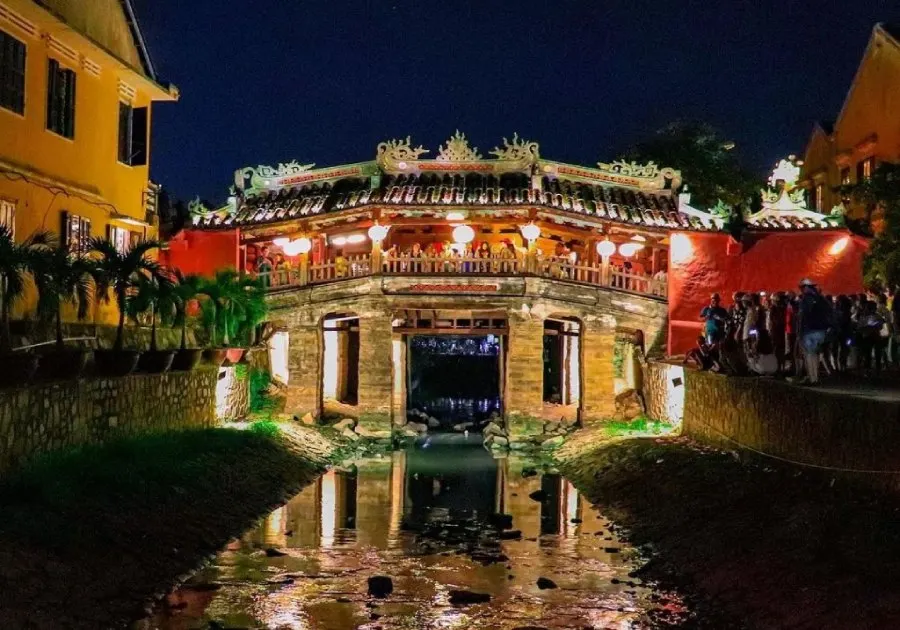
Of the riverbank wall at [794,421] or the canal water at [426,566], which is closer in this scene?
the canal water at [426,566]

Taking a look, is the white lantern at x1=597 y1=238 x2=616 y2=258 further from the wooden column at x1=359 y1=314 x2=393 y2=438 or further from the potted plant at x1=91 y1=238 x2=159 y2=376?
the potted plant at x1=91 y1=238 x2=159 y2=376

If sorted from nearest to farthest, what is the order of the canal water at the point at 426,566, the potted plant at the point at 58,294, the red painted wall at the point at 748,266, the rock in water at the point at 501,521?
1. the canal water at the point at 426,566
2. the potted plant at the point at 58,294
3. the rock in water at the point at 501,521
4. the red painted wall at the point at 748,266

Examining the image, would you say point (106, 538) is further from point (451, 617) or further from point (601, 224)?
point (601, 224)

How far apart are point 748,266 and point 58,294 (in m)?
21.6

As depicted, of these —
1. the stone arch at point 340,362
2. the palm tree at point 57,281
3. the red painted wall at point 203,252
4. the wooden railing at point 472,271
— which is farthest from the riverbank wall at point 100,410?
the stone arch at point 340,362

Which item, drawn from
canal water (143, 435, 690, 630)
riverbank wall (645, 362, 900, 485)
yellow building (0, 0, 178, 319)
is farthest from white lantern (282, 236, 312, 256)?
riverbank wall (645, 362, 900, 485)

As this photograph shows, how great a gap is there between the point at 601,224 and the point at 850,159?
28.6 feet

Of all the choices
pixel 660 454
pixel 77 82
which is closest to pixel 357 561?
pixel 660 454

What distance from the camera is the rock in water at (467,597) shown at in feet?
42.5

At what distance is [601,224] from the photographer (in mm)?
30891

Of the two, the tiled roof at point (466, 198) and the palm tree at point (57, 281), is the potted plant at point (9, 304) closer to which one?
the palm tree at point (57, 281)

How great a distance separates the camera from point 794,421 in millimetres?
15570

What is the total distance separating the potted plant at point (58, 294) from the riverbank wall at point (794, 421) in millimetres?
10545

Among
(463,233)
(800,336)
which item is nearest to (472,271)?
(463,233)
